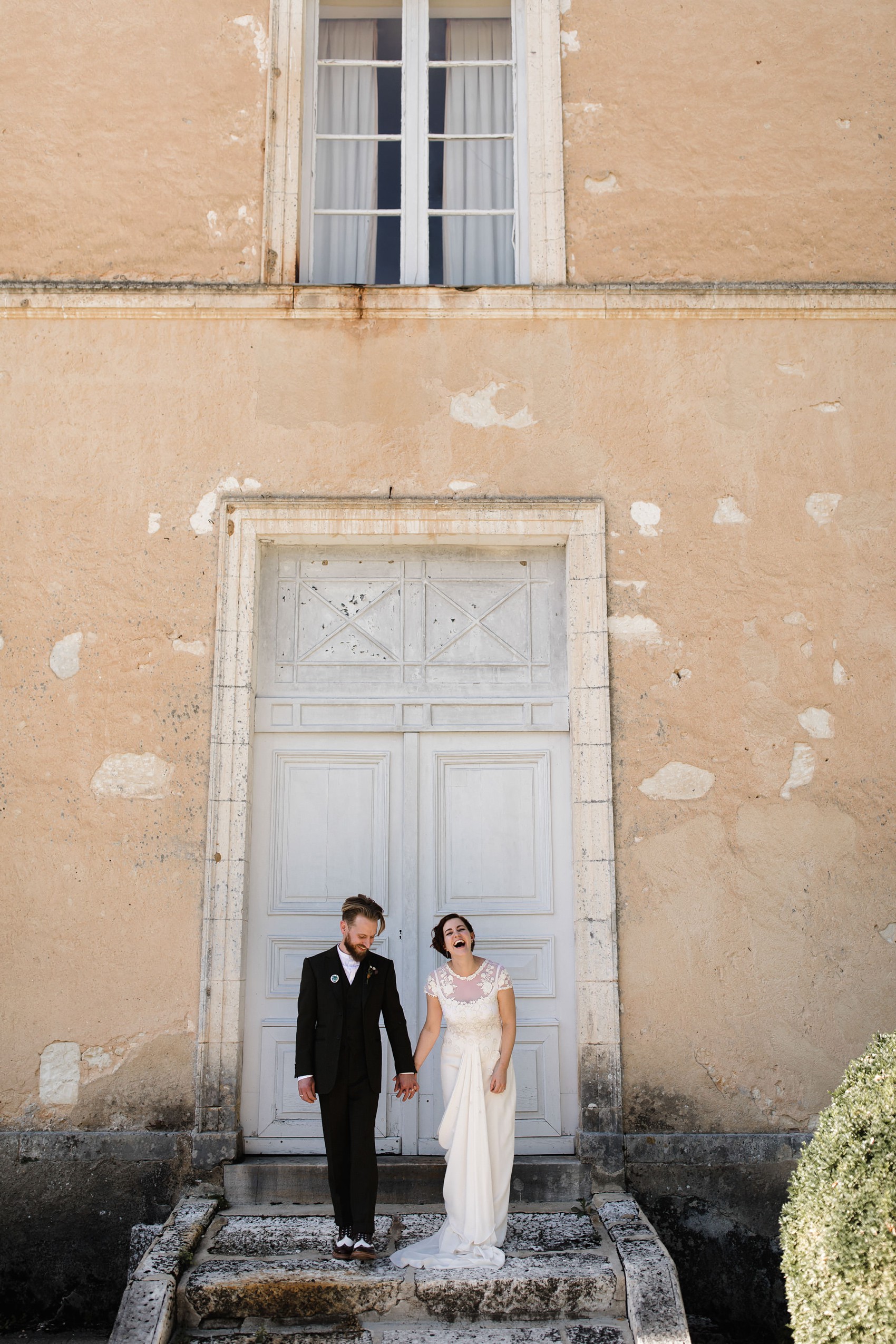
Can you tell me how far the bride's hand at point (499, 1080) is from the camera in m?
4.42

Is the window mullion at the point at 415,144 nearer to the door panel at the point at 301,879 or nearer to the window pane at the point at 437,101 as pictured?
the window pane at the point at 437,101

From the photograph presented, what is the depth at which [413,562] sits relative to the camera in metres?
5.70

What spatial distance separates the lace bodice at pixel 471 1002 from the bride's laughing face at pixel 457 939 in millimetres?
115

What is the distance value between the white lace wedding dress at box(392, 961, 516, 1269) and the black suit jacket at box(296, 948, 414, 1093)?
179 mm

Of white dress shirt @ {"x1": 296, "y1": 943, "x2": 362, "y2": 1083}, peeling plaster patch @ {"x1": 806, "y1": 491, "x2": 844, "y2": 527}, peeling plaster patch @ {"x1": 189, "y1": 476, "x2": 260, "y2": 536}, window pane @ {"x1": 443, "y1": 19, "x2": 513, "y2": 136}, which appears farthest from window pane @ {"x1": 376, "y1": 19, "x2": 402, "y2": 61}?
white dress shirt @ {"x1": 296, "y1": 943, "x2": 362, "y2": 1083}

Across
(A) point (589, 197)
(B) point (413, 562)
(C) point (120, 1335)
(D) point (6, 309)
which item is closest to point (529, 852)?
(B) point (413, 562)

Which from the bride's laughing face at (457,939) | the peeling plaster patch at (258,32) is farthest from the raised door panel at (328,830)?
the peeling plaster patch at (258,32)

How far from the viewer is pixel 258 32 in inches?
235

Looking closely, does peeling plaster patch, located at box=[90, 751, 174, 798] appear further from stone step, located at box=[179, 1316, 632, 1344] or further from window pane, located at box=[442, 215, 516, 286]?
window pane, located at box=[442, 215, 516, 286]

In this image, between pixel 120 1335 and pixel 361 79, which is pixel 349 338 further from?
pixel 120 1335

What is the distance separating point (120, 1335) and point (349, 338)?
4.62 metres

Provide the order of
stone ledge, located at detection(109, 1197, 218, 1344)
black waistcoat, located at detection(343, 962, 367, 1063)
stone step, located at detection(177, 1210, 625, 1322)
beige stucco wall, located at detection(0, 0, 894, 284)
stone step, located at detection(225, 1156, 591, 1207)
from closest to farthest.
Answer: stone ledge, located at detection(109, 1197, 218, 1344), stone step, located at detection(177, 1210, 625, 1322), black waistcoat, located at detection(343, 962, 367, 1063), stone step, located at detection(225, 1156, 591, 1207), beige stucco wall, located at detection(0, 0, 894, 284)

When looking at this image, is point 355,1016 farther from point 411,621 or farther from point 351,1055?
point 411,621

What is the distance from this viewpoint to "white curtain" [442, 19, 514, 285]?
6.11 m
